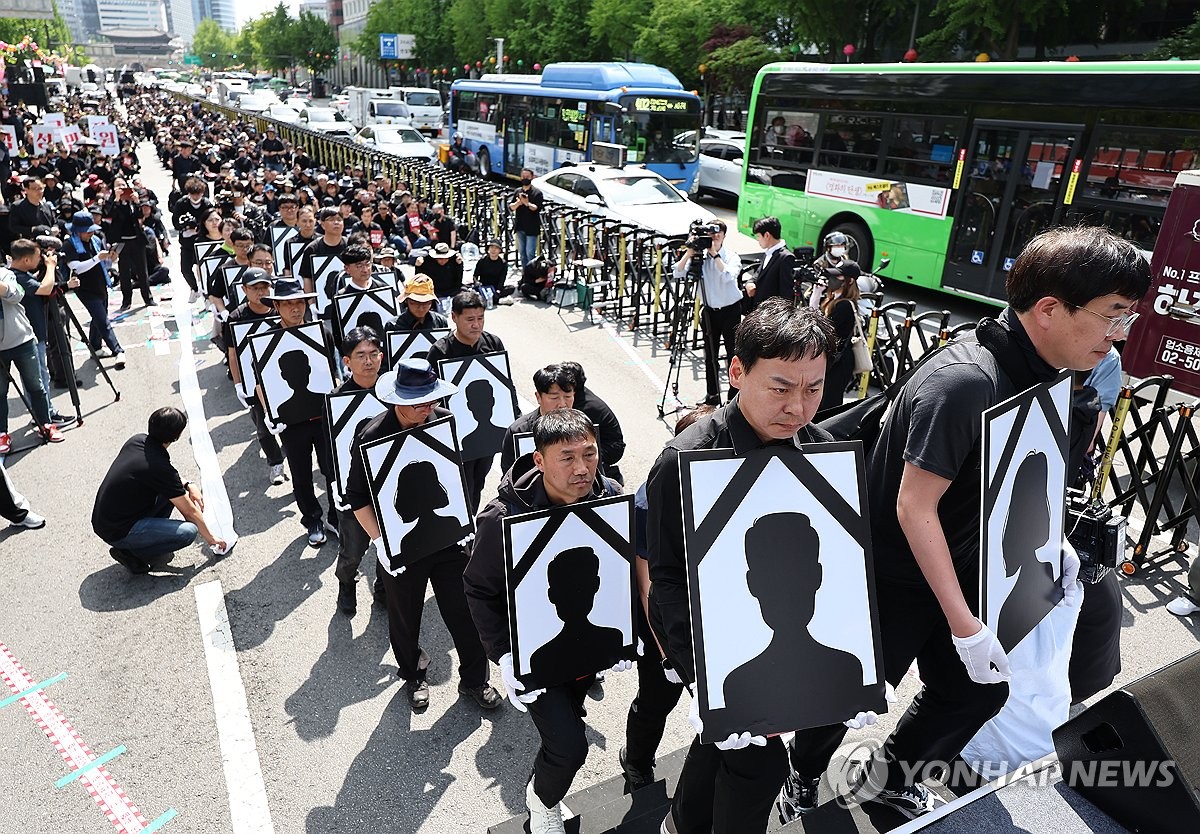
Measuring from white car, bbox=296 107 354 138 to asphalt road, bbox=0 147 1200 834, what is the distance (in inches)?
1265

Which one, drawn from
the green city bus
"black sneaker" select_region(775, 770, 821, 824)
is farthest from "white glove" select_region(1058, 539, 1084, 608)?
the green city bus

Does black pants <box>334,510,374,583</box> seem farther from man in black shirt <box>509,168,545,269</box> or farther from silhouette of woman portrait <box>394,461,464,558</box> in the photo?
man in black shirt <box>509,168,545,269</box>

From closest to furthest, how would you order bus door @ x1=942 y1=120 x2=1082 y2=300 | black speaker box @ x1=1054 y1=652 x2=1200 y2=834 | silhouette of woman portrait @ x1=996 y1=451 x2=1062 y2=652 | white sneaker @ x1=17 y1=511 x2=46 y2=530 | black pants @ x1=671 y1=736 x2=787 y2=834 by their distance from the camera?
black speaker box @ x1=1054 y1=652 x2=1200 y2=834 < black pants @ x1=671 y1=736 x2=787 y2=834 < silhouette of woman portrait @ x1=996 y1=451 x2=1062 y2=652 < white sneaker @ x1=17 y1=511 x2=46 y2=530 < bus door @ x1=942 y1=120 x2=1082 y2=300

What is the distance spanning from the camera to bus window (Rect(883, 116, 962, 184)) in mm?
11680

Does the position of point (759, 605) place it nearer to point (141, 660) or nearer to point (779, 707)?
point (779, 707)

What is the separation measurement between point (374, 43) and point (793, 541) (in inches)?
3317

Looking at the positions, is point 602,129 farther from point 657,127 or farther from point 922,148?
point 922,148

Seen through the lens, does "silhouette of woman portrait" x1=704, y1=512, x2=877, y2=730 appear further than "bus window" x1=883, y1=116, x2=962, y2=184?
No

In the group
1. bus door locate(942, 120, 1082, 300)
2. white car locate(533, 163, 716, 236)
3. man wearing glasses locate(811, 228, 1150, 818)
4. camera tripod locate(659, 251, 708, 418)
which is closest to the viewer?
man wearing glasses locate(811, 228, 1150, 818)

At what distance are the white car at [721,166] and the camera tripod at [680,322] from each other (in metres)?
11.9

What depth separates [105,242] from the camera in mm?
12781

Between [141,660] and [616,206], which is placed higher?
[616,206]

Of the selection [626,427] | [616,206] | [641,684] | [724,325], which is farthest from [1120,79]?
[641,684]

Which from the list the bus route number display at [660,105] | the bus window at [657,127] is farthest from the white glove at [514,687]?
the bus route number display at [660,105]
